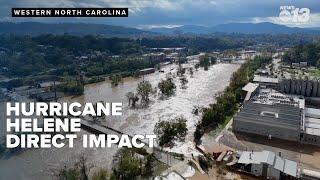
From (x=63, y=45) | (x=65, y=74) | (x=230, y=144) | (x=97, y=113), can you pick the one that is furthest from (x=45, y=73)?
(x=230, y=144)

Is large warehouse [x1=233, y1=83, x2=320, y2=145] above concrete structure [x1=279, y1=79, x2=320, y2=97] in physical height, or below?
below

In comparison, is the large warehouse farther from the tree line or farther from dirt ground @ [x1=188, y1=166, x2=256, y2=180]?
dirt ground @ [x1=188, y1=166, x2=256, y2=180]

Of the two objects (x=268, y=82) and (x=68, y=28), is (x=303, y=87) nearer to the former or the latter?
(x=268, y=82)

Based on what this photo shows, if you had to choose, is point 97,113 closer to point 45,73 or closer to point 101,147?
point 101,147

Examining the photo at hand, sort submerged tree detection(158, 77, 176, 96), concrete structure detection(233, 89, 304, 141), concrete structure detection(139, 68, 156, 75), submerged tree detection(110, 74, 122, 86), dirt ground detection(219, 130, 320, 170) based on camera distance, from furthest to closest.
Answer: concrete structure detection(139, 68, 156, 75)
submerged tree detection(110, 74, 122, 86)
submerged tree detection(158, 77, 176, 96)
concrete structure detection(233, 89, 304, 141)
dirt ground detection(219, 130, 320, 170)

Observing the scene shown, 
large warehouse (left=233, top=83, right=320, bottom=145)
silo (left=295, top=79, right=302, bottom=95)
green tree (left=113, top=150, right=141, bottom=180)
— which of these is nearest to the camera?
green tree (left=113, top=150, right=141, bottom=180)

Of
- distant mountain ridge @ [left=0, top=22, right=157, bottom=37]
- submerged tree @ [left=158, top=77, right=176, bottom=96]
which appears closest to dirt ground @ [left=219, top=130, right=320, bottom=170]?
submerged tree @ [left=158, top=77, right=176, bottom=96]

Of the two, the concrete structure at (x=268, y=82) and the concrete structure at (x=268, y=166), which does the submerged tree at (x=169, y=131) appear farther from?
the concrete structure at (x=268, y=82)
